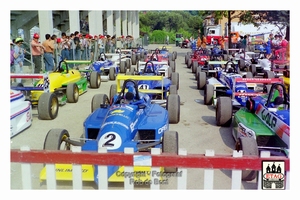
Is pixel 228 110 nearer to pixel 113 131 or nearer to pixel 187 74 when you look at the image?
pixel 113 131

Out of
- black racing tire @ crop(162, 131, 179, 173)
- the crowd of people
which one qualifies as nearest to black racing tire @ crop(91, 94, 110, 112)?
black racing tire @ crop(162, 131, 179, 173)

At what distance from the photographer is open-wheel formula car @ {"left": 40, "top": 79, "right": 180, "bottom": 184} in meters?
4.10

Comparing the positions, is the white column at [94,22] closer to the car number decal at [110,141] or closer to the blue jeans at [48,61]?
the blue jeans at [48,61]

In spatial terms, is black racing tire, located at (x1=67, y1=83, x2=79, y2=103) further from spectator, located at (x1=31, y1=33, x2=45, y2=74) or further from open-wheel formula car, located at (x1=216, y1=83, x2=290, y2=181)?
open-wheel formula car, located at (x1=216, y1=83, x2=290, y2=181)

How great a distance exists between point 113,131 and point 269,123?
8.11 ft

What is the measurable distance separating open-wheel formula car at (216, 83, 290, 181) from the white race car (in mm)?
4017

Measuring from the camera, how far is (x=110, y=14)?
26.5 m

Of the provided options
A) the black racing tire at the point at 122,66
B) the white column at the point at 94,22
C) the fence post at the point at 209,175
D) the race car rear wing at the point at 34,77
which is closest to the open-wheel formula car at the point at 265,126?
the fence post at the point at 209,175

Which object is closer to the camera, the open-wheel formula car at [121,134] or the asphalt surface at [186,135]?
the open-wheel formula car at [121,134]

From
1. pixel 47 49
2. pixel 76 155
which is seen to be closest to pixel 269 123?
pixel 76 155

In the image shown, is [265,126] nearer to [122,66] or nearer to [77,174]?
[77,174]

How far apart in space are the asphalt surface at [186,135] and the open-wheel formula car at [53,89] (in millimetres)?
209

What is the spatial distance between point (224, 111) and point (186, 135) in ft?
3.09

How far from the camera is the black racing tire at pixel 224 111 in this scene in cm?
674
